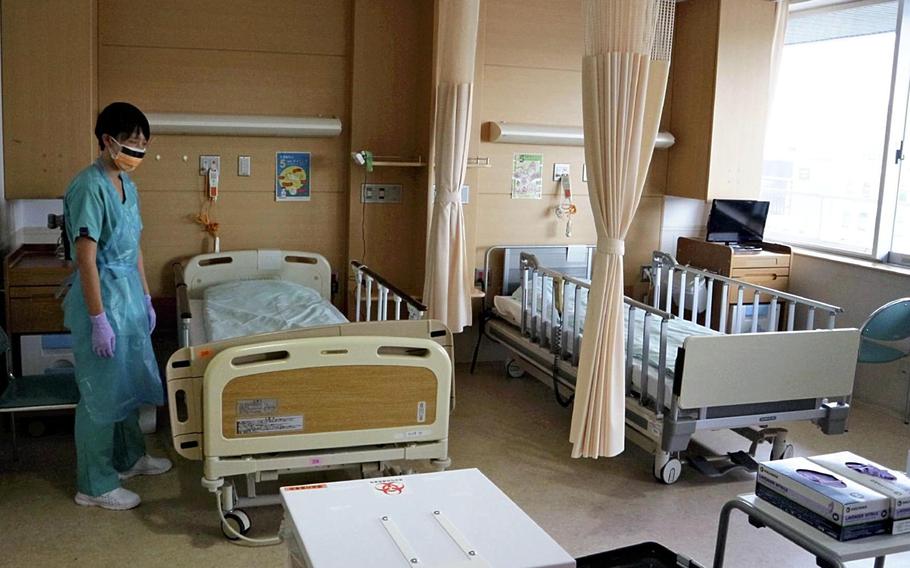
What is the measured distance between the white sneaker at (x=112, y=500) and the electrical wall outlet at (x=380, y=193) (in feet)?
8.22

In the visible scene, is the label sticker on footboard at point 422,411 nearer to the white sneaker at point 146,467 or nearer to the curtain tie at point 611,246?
the curtain tie at point 611,246

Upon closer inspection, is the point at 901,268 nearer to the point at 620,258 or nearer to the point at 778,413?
the point at 778,413

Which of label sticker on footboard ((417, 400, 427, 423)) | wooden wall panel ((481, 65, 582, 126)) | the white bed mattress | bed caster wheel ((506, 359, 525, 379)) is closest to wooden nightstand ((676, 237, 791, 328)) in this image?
wooden wall panel ((481, 65, 582, 126))

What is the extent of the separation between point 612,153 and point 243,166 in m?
2.65

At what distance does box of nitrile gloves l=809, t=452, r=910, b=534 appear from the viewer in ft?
6.74

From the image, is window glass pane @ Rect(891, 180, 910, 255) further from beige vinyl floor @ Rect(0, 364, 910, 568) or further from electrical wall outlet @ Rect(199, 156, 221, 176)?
electrical wall outlet @ Rect(199, 156, 221, 176)

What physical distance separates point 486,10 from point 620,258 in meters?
2.54

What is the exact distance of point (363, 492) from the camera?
170cm

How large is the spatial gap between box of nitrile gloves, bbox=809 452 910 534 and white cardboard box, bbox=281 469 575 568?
983mm

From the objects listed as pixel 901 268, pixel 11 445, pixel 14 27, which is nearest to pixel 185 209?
pixel 14 27

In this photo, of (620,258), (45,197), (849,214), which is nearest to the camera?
(620,258)

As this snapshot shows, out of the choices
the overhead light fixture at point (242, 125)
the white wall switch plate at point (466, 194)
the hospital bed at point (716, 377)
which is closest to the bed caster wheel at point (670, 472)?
the hospital bed at point (716, 377)

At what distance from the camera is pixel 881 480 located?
2162 mm

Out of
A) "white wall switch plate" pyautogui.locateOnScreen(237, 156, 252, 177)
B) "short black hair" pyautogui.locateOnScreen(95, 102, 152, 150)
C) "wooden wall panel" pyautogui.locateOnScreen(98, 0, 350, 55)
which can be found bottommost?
"white wall switch plate" pyautogui.locateOnScreen(237, 156, 252, 177)
